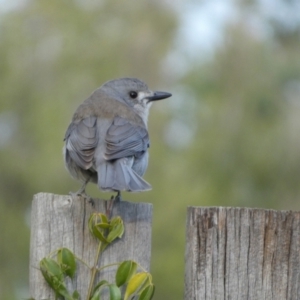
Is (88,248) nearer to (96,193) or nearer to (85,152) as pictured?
(85,152)

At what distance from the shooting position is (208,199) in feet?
55.5

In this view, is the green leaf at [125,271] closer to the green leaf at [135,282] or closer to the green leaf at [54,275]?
the green leaf at [135,282]

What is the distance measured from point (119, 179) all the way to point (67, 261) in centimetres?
123

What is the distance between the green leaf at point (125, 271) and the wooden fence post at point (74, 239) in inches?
2.9

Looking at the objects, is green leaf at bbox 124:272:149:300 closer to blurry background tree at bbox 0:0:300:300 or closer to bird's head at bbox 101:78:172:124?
bird's head at bbox 101:78:172:124

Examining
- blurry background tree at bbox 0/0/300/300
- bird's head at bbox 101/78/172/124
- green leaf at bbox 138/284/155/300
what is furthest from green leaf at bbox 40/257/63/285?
blurry background tree at bbox 0/0/300/300

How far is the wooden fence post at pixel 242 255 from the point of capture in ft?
11.3

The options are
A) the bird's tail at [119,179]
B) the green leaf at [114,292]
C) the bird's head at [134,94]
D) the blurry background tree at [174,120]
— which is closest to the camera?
the green leaf at [114,292]

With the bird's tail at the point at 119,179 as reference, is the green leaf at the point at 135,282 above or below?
below

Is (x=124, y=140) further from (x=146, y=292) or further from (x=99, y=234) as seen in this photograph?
(x=146, y=292)

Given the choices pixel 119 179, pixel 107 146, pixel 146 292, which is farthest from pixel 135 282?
pixel 107 146

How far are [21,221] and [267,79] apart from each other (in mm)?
6265

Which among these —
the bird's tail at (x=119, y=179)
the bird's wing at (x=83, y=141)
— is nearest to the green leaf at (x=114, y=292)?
the bird's tail at (x=119, y=179)

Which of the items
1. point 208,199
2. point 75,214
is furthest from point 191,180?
point 75,214
